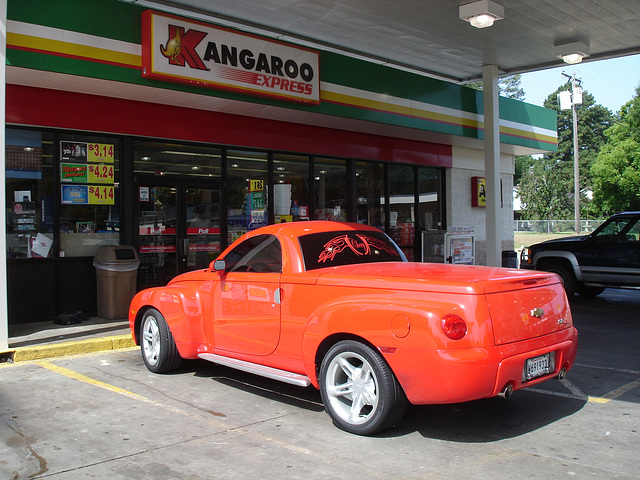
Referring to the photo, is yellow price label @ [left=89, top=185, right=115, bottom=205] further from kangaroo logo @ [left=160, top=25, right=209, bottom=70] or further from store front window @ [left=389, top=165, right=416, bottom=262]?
store front window @ [left=389, top=165, right=416, bottom=262]

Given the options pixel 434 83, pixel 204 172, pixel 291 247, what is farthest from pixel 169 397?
pixel 434 83

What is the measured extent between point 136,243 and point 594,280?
29.9 ft

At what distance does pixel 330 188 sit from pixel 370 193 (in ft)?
4.49

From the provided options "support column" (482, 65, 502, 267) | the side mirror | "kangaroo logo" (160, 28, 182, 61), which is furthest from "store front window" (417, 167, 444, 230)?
the side mirror

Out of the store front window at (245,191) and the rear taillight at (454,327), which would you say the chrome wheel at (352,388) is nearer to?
the rear taillight at (454,327)

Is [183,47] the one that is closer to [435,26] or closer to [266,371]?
[435,26]

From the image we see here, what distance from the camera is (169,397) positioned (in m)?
5.75

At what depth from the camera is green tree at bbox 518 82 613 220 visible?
72.2m

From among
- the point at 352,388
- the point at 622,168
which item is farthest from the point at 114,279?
the point at 622,168

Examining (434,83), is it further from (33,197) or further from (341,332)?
(341,332)

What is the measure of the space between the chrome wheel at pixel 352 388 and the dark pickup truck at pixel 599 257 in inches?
363

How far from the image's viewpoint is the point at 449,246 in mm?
14180

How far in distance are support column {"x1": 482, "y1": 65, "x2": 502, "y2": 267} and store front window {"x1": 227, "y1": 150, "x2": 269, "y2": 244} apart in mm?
5595

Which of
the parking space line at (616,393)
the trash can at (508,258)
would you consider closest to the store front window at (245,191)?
the trash can at (508,258)
